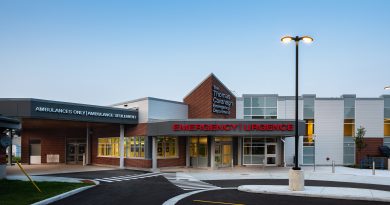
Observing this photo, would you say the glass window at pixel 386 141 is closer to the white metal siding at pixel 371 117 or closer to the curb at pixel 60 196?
the white metal siding at pixel 371 117

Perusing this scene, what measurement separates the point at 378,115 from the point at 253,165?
51.7 feet

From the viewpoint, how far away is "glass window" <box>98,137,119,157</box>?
38.2 metres

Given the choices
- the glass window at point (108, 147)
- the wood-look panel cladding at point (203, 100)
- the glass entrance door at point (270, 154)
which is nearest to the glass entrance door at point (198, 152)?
the wood-look panel cladding at point (203, 100)

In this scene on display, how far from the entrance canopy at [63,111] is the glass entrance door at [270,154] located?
13333 millimetres

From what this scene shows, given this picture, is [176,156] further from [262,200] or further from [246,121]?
[262,200]

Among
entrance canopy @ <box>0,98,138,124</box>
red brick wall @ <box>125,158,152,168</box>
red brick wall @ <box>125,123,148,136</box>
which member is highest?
entrance canopy @ <box>0,98,138,124</box>

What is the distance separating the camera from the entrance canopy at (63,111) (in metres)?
27.5

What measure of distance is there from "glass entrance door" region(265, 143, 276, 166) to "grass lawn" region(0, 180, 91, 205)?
69.6 ft

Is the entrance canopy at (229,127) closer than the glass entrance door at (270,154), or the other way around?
the entrance canopy at (229,127)

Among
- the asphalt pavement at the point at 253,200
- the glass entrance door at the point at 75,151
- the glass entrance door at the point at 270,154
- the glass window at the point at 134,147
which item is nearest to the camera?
the asphalt pavement at the point at 253,200

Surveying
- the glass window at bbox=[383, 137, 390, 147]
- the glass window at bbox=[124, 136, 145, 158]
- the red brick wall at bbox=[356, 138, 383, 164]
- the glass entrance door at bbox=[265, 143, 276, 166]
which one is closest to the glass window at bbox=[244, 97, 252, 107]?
the glass entrance door at bbox=[265, 143, 276, 166]

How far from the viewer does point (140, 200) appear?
17.2 m

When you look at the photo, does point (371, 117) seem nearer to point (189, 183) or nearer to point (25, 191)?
point (189, 183)

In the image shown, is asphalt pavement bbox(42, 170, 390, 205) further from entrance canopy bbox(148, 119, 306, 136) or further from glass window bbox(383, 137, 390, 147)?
glass window bbox(383, 137, 390, 147)
